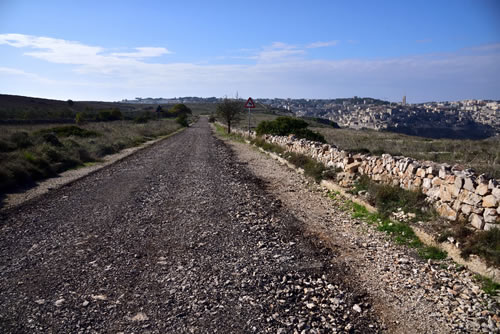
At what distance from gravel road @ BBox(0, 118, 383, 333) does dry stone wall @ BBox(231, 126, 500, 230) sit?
2.23m

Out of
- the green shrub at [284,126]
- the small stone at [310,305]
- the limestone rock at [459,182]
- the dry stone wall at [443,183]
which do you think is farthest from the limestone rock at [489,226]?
the green shrub at [284,126]

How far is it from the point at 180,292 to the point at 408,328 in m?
2.55

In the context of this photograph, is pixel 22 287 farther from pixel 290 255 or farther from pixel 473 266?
pixel 473 266

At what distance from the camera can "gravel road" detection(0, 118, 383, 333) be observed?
3.55 meters

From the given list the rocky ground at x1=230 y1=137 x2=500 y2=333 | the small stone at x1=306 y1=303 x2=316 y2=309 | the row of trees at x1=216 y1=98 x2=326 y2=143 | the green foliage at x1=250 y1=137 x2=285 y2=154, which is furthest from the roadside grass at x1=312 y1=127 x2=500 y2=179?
the small stone at x1=306 y1=303 x2=316 y2=309

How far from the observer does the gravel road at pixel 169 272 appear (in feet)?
11.7

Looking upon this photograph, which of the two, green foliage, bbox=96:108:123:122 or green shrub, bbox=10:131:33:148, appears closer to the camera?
green shrub, bbox=10:131:33:148

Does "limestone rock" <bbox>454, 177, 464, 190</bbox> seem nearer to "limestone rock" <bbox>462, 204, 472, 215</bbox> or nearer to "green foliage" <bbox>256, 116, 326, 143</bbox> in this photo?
"limestone rock" <bbox>462, 204, 472, 215</bbox>

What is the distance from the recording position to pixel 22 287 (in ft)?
13.9

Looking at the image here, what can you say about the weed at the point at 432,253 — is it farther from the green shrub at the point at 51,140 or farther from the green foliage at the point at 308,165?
the green shrub at the point at 51,140

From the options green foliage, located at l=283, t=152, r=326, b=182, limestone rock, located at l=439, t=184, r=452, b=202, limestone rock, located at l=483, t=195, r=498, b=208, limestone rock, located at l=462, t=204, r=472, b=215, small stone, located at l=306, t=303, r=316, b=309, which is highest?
limestone rock, located at l=483, t=195, r=498, b=208

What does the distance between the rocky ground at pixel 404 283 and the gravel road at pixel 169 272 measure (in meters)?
0.25

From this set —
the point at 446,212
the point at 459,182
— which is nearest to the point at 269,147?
the point at 446,212

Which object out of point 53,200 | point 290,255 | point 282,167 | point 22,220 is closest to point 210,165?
point 282,167
